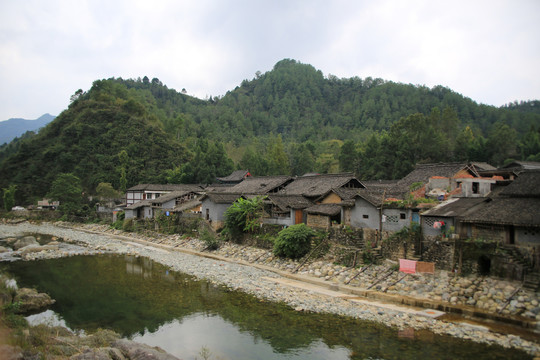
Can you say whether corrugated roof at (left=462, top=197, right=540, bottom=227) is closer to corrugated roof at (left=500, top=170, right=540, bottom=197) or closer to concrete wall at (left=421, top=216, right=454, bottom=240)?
corrugated roof at (left=500, top=170, right=540, bottom=197)

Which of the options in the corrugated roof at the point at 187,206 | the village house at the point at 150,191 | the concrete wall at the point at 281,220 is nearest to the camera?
the concrete wall at the point at 281,220

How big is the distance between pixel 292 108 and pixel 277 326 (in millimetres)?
117785

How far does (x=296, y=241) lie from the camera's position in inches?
894

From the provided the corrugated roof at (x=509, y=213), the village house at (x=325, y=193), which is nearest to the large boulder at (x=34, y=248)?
the village house at (x=325, y=193)

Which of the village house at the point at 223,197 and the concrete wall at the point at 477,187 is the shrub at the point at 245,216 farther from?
the concrete wall at the point at 477,187

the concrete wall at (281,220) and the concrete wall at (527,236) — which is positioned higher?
the concrete wall at (527,236)

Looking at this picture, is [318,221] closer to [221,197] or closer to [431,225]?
[431,225]

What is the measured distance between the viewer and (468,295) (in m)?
14.8

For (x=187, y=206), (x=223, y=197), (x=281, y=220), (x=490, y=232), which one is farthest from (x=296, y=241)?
(x=187, y=206)

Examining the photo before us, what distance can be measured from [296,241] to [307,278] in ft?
10.5

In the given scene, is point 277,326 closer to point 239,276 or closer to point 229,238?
point 239,276

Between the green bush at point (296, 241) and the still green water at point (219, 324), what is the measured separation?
5.51m

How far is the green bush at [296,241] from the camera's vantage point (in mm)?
22688

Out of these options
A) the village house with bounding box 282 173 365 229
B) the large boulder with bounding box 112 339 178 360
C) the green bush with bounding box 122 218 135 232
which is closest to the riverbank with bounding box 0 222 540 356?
the village house with bounding box 282 173 365 229
